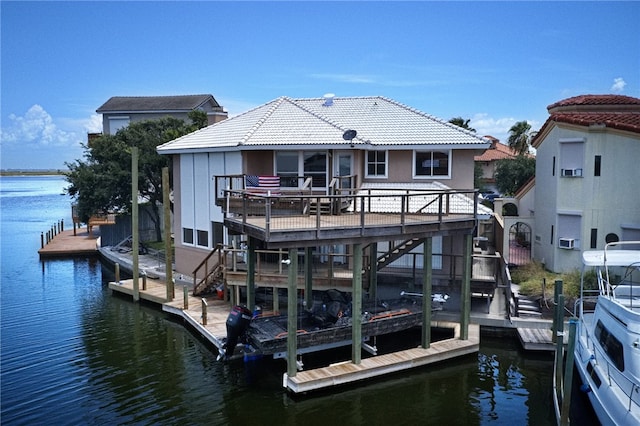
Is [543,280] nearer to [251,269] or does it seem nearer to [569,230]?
[569,230]

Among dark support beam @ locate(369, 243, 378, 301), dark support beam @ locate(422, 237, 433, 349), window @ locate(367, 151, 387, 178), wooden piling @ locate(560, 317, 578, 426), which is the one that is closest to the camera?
wooden piling @ locate(560, 317, 578, 426)

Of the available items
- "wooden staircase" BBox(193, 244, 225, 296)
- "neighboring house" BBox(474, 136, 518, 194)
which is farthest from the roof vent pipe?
"neighboring house" BBox(474, 136, 518, 194)

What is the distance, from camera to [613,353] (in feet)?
39.0

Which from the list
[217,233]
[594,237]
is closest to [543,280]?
[594,237]

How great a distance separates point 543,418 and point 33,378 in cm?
1422

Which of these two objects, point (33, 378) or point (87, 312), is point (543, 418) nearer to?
point (33, 378)

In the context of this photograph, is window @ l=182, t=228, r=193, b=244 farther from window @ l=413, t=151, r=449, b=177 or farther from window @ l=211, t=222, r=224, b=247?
window @ l=413, t=151, r=449, b=177

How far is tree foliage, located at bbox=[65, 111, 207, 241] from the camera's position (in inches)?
1383

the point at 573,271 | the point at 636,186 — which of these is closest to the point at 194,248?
the point at 573,271

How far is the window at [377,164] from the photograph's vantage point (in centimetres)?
2217

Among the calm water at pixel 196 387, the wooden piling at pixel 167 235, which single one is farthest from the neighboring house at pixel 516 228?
the wooden piling at pixel 167 235

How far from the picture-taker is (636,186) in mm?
19844

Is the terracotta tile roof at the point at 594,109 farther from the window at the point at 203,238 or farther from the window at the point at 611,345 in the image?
the window at the point at 203,238

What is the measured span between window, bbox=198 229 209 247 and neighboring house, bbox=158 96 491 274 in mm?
50
